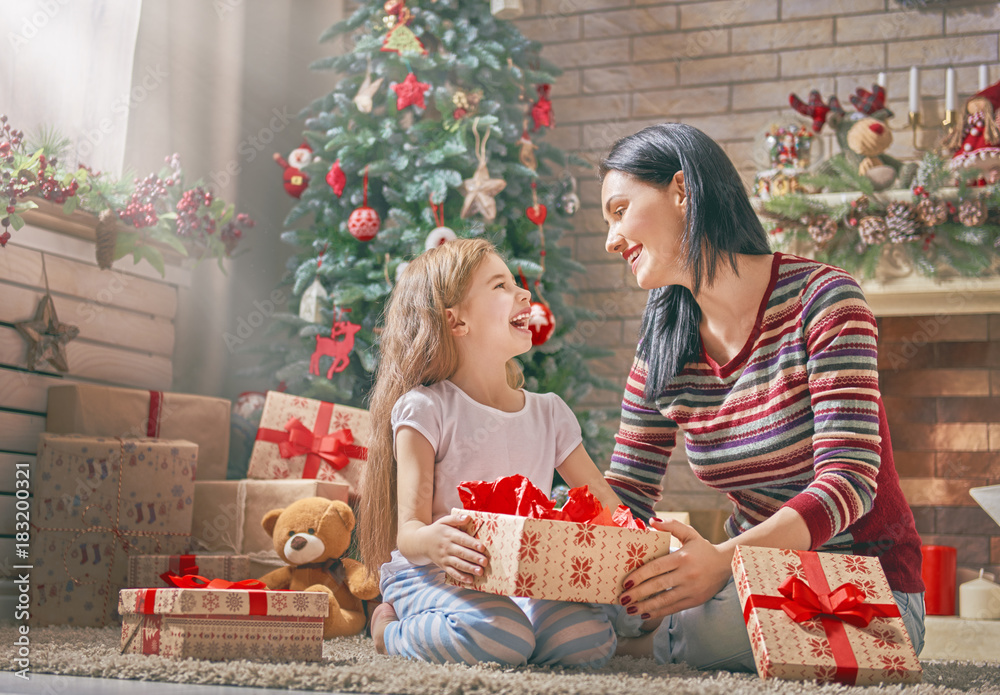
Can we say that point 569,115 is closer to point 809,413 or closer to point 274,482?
point 274,482

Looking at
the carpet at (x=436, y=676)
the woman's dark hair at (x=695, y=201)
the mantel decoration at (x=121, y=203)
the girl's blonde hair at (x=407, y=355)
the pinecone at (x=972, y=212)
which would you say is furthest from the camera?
the pinecone at (x=972, y=212)

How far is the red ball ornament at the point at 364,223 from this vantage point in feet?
8.70

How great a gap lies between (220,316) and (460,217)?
34.4 inches

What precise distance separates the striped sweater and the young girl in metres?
0.19

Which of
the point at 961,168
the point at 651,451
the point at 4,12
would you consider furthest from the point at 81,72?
the point at 961,168

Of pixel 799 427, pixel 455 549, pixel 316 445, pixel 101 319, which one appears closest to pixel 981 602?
pixel 799 427

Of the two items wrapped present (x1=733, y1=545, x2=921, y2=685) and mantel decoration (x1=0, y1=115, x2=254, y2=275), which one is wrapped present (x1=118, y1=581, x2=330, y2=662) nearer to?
wrapped present (x1=733, y1=545, x2=921, y2=685)

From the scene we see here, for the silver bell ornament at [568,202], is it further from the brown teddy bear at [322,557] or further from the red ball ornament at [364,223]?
the brown teddy bear at [322,557]

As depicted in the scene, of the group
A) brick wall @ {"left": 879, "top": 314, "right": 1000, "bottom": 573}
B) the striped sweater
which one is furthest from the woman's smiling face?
brick wall @ {"left": 879, "top": 314, "right": 1000, "bottom": 573}

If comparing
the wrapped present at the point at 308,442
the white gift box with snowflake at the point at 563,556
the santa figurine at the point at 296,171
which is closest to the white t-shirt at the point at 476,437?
the white gift box with snowflake at the point at 563,556

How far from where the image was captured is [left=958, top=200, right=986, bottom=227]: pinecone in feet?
9.24

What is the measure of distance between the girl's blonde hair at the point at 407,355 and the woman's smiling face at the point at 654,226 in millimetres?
309

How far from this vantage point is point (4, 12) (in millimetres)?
2092

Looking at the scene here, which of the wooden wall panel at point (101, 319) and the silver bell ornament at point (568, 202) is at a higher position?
the silver bell ornament at point (568, 202)
